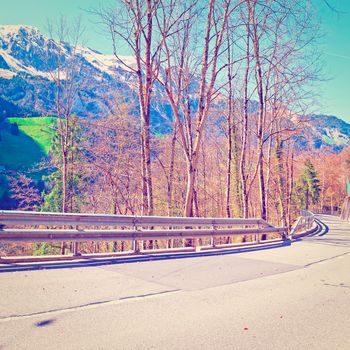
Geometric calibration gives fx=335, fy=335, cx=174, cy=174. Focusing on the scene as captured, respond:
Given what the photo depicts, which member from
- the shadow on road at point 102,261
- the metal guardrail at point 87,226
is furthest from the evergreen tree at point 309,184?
the metal guardrail at point 87,226

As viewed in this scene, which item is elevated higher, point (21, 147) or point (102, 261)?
point (21, 147)

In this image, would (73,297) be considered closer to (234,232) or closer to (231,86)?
(234,232)

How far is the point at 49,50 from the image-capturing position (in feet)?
68.3

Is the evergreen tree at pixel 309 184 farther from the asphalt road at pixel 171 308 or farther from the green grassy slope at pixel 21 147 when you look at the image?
the asphalt road at pixel 171 308

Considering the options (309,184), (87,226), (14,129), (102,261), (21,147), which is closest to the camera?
(102,261)

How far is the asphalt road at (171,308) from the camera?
355 centimetres

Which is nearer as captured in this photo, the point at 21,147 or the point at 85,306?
the point at 85,306

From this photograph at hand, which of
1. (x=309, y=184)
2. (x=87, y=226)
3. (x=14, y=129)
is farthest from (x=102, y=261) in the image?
(x=14, y=129)

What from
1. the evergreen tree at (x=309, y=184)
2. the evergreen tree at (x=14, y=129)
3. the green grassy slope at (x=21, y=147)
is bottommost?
the evergreen tree at (x=309, y=184)

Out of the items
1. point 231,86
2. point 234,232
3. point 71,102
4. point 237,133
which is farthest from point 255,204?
point 234,232

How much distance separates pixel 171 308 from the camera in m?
4.61

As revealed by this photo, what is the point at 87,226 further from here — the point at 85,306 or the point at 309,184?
the point at 309,184

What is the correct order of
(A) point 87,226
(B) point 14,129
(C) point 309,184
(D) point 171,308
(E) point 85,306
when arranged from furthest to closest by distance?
(B) point 14,129 → (C) point 309,184 → (A) point 87,226 → (D) point 171,308 → (E) point 85,306

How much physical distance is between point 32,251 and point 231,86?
24.0m
